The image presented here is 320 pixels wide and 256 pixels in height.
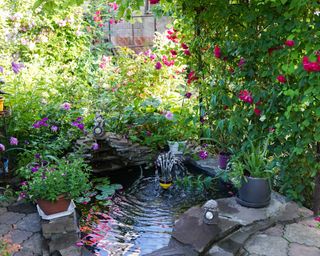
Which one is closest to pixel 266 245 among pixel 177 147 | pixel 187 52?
pixel 177 147

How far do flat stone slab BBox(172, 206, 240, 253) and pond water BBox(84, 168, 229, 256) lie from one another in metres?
0.29

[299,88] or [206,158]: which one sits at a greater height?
[299,88]

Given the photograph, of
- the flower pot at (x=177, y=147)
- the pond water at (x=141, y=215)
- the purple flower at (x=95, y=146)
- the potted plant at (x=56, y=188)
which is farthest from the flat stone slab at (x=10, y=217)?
the flower pot at (x=177, y=147)

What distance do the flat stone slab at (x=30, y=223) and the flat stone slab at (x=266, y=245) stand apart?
1508 mm

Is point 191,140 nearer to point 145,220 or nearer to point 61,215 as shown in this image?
point 145,220

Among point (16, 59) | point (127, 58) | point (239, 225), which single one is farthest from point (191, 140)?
point (16, 59)

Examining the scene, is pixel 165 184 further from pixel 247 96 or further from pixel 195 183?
pixel 247 96

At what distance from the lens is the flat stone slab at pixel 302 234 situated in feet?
8.41

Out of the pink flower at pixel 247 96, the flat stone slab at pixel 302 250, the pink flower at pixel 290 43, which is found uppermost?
the pink flower at pixel 290 43

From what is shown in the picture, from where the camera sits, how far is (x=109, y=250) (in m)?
2.74

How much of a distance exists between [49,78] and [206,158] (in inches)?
97.5

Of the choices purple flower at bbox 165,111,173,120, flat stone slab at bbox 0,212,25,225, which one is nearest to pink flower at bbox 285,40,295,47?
purple flower at bbox 165,111,173,120

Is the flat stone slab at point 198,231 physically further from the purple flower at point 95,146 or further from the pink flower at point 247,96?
the purple flower at point 95,146

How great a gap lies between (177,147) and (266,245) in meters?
1.96
